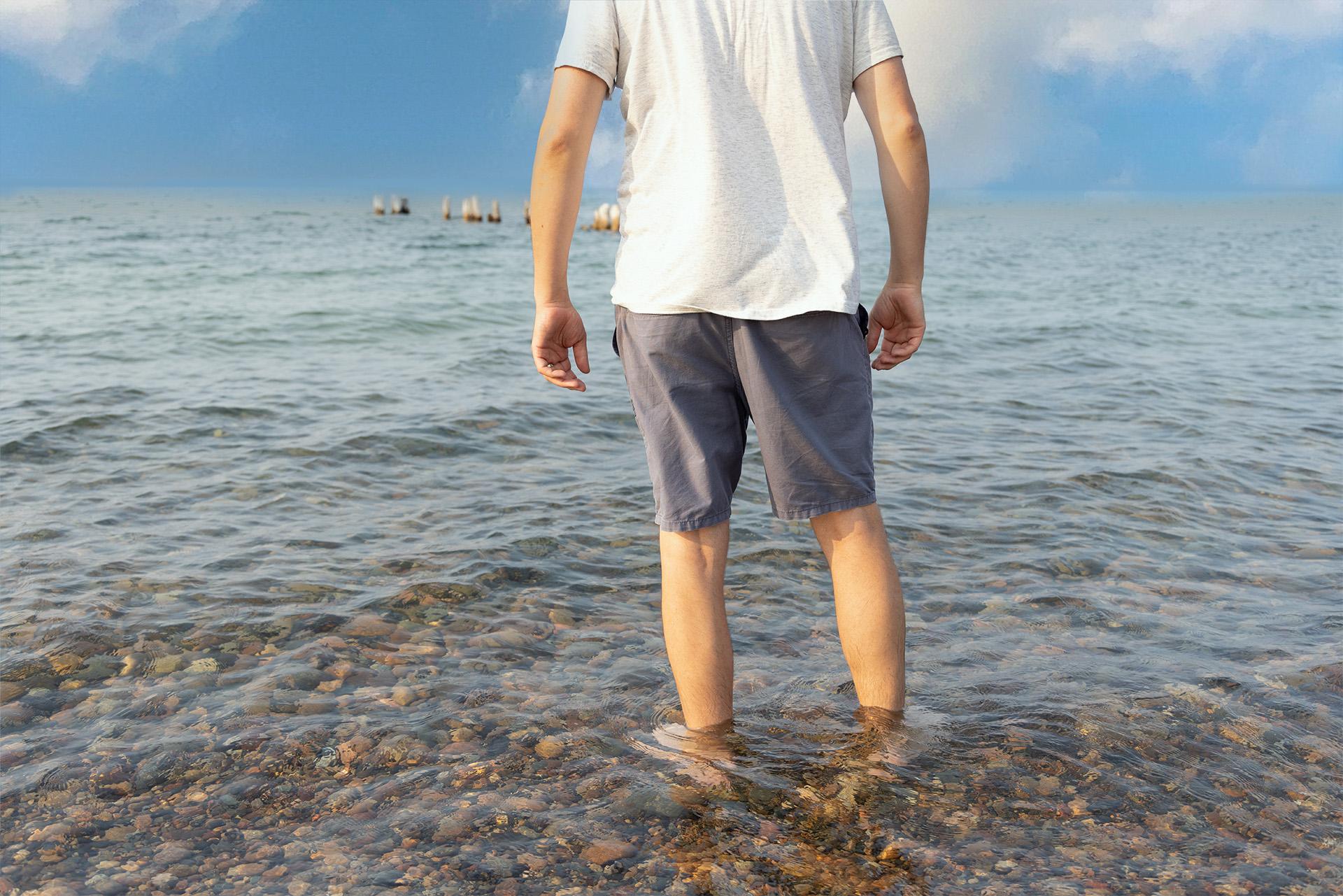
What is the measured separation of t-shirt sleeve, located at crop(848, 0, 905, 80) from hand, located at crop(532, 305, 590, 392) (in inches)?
41.5

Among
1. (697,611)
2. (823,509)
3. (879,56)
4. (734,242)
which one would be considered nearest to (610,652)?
(697,611)

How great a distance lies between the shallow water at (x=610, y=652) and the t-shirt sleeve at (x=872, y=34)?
1986 mm

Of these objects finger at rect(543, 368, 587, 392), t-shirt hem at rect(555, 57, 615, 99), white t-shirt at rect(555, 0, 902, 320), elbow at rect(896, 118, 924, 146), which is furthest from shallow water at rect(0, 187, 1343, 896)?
t-shirt hem at rect(555, 57, 615, 99)

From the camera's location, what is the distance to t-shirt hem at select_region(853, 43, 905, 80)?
2725mm


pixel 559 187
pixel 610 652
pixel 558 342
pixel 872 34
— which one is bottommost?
pixel 610 652

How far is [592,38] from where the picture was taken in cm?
260

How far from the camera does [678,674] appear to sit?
9.75 ft

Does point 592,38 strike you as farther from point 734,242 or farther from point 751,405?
point 751,405

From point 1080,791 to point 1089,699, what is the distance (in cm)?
62

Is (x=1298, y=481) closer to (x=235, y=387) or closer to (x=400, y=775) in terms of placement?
(x=400, y=775)

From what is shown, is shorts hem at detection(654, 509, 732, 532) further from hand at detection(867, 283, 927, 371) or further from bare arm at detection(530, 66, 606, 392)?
hand at detection(867, 283, 927, 371)

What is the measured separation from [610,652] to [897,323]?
1.73 metres

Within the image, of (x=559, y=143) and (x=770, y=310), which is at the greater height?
(x=559, y=143)

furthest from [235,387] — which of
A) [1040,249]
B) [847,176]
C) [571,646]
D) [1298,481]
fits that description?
[1040,249]
